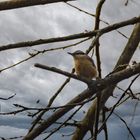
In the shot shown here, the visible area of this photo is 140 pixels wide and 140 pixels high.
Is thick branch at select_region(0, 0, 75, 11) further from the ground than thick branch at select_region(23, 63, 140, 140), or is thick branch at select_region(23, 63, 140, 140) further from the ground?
thick branch at select_region(0, 0, 75, 11)

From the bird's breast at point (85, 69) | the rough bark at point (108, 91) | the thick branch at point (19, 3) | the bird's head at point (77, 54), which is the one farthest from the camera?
the rough bark at point (108, 91)

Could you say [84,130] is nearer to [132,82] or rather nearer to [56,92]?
[56,92]

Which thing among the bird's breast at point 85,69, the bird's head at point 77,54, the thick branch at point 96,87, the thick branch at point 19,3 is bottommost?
the thick branch at point 96,87

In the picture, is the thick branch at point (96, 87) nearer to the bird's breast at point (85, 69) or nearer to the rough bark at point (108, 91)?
the bird's breast at point (85, 69)

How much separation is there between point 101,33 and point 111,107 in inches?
70.3

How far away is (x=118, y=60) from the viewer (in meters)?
5.87

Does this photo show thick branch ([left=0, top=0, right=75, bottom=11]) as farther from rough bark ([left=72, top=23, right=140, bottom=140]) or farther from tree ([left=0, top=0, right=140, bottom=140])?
rough bark ([left=72, top=23, right=140, bottom=140])

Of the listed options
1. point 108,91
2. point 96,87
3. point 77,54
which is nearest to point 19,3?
point 77,54

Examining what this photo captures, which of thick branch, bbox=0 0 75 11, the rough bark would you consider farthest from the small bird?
the rough bark

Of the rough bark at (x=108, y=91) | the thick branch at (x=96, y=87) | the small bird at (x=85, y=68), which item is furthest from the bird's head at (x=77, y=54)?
the rough bark at (x=108, y=91)

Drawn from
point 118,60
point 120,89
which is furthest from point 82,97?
point 118,60

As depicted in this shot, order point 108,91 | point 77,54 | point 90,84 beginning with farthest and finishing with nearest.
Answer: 1. point 108,91
2. point 77,54
3. point 90,84

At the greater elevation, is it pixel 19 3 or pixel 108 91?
pixel 108 91

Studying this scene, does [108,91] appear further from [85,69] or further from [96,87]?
[96,87]
